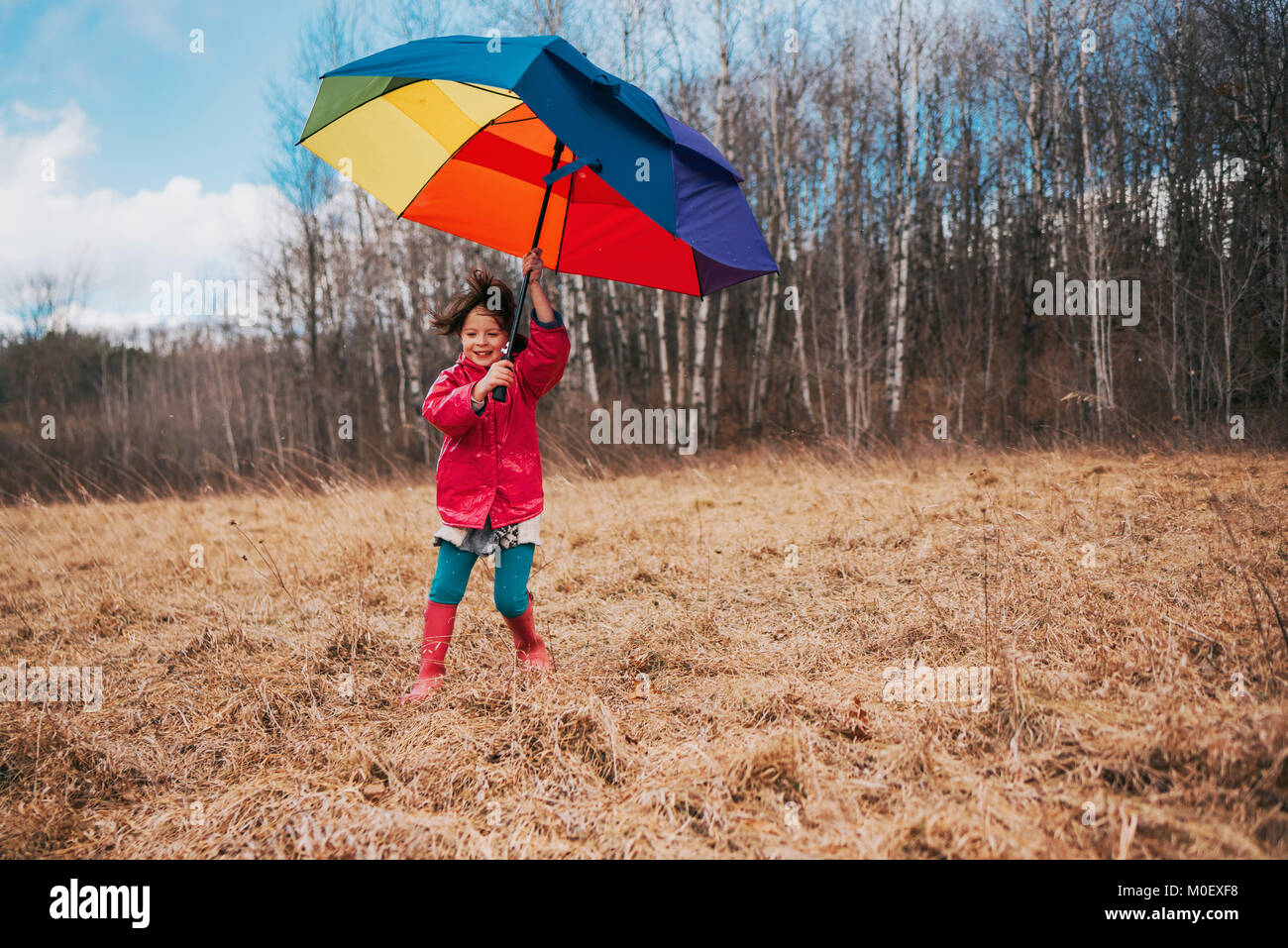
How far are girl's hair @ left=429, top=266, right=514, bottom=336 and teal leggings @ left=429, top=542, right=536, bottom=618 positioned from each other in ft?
2.97

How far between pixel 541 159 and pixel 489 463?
140cm

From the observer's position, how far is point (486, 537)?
9.25 ft

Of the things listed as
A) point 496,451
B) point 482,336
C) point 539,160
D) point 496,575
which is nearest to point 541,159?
point 539,160

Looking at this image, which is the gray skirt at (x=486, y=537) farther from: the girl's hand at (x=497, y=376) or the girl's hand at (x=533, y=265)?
the girl's hand at (x=533, y=265)

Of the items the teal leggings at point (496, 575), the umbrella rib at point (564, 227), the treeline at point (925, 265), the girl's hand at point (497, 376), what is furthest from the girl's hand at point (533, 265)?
the treeline at point (925, 265)

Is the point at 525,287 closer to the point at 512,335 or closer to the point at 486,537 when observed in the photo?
the point at 512,335

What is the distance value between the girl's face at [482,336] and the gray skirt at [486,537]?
66 centimetres

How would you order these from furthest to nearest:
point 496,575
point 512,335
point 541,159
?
point 541,159, point 496,575, point 512,335

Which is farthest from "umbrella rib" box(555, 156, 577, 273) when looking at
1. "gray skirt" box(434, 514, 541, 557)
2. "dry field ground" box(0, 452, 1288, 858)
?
"dry field ground" box(0, 452, 1288, 858)

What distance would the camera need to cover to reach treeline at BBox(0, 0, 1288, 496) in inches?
473

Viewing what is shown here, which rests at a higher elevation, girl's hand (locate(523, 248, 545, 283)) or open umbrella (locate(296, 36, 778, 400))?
open umbrella (locate(296, 36, 778, 400))

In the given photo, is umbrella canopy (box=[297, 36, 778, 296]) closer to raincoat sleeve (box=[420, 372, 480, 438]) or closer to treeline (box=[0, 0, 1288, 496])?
raincoat sleeve (box=[420, 372, 480, 438])

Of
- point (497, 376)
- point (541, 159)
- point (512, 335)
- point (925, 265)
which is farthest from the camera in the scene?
point (925, 265)
